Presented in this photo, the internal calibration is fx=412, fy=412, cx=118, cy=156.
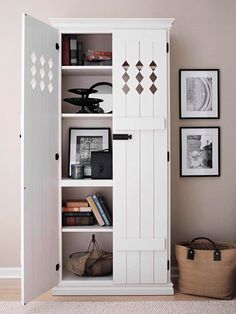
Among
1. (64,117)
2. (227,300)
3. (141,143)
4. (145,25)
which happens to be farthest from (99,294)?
(145,25)

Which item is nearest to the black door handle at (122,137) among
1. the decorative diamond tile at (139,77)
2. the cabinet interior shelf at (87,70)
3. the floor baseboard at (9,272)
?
the decorative diamond tile at (139,77)

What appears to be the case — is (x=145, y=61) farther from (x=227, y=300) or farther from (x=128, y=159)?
(x=227, y=300)

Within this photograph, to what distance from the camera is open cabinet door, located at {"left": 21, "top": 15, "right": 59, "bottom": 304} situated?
9.47ft

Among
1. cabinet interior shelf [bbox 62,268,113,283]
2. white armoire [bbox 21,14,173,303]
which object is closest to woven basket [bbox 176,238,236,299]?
white armoire [bbox 21,14,173,303]

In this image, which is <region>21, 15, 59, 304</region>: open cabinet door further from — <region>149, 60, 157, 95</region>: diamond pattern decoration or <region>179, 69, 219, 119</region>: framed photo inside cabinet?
<region>179, 69, 219, 119</region>: framed photo inside cabinet

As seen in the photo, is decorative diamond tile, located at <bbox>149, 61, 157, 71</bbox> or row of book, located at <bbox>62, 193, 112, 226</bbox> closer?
decorative diamond tile, located at <bbox>149, 61, 157, 71</bbox>

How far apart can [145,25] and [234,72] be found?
942mm

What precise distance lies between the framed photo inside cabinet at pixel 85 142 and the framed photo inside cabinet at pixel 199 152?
681mm

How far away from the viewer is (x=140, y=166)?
3.23 m

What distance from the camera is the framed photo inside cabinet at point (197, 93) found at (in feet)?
11.8

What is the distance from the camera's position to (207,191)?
11.9 feet

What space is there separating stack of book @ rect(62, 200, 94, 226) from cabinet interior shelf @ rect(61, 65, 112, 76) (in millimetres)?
1098

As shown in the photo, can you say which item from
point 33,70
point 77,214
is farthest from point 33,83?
point 77,214

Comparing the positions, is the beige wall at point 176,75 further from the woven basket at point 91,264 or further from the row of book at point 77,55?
the woven basket at point 91,264
